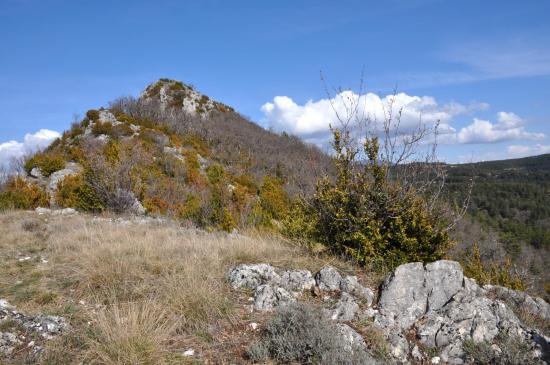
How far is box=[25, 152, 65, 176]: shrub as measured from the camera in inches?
607

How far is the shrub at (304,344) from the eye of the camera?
3016mm

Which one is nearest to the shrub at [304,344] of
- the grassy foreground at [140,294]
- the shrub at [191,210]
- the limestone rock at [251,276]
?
the grassy foreground at [140,294]

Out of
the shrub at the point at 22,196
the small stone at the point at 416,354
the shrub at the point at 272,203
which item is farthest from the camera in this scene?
the shrub at the point at 272,203

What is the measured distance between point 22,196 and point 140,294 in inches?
433

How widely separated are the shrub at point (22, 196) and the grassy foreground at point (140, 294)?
21.8ft

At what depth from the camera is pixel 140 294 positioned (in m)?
4.12

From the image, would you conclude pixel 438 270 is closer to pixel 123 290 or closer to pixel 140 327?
pixel 140 327

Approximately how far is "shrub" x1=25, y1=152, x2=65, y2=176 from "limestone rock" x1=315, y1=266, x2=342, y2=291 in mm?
14517

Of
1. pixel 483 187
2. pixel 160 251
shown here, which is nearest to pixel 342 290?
pixel 160 251

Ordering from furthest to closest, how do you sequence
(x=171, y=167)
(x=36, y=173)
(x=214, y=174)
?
1. (x=214, y=174)
2. (x=171, y=167)
3. (x=36, y=173)

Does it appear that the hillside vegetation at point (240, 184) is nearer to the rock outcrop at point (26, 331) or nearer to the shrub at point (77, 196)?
the shrub at point (77, 196)

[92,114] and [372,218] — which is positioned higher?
[92,114]

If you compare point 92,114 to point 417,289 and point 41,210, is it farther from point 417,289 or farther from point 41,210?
point 417,289

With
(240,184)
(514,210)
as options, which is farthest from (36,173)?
(514,210)
